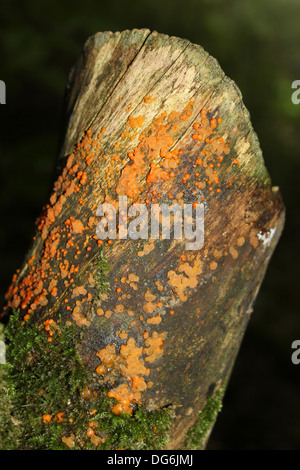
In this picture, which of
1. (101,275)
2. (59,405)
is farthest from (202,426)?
(101,275)

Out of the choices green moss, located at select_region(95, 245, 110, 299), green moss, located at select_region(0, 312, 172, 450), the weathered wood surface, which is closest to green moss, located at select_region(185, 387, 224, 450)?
the weathered wood surface

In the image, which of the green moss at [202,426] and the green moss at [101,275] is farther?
the green moss at [202,426]

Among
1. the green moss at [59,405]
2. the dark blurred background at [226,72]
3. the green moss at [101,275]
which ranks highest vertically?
the dark blurred background at [226,72]

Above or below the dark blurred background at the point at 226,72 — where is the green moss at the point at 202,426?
below

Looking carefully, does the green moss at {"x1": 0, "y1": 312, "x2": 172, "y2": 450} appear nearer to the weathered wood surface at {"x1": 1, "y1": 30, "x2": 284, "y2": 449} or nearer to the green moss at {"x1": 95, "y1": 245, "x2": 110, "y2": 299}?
the weathered wood surface at {"x1": 1, "y1": 30, "x2": 284, "y2": 449}

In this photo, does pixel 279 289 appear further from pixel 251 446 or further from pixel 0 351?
pixel 0 351

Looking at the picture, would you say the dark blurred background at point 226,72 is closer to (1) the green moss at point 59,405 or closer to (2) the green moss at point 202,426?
(2) the green moss at point 202,426

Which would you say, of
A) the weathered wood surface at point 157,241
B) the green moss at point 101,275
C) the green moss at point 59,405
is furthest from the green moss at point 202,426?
the green moss at point 101,275
